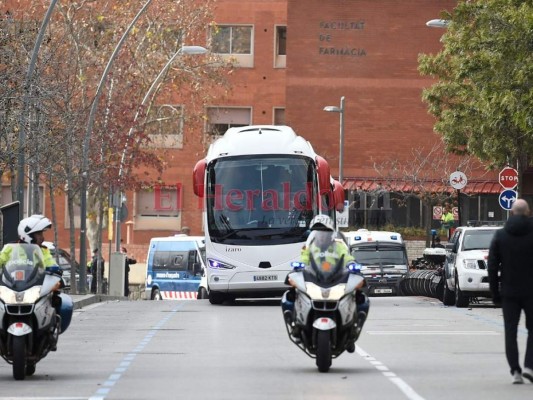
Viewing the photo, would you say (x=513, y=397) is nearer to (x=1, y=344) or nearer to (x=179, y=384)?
(x=179, y=384)

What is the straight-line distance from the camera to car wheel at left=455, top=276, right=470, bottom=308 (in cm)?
3472

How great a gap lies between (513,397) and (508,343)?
1.43 metres

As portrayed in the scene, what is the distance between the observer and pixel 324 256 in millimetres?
17625

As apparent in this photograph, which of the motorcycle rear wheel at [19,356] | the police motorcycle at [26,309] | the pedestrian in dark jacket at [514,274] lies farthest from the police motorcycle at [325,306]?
the motorcycle rear wheel at [19,356]

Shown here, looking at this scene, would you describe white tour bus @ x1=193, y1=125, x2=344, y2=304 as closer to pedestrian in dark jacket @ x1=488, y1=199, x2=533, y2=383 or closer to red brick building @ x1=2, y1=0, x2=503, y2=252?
pedestrian in dark jacket @ x1=488, y1=199, x2=533, y2=383

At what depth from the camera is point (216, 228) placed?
35375 millimetres

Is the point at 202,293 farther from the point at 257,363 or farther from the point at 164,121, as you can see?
the point at 257,363

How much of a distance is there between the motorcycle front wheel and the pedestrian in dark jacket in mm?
1964

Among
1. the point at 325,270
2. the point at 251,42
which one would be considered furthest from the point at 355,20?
the point at 325,270

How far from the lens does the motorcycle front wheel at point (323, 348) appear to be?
17047 mm

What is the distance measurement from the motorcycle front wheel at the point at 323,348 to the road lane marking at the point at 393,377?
0.62 metres

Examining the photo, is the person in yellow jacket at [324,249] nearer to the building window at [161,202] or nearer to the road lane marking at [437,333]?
the road lane marking at [437,333]

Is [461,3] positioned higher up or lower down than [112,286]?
higher up

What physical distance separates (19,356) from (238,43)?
60.6m
